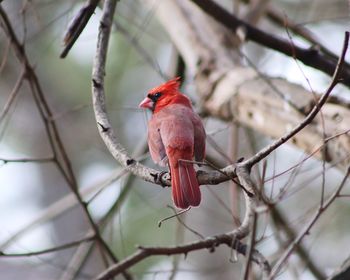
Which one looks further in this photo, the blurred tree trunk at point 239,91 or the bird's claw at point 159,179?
the blurred tree trunk at point 239,91

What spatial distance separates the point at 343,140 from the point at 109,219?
1.69 meters

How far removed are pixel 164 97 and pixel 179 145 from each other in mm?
1055

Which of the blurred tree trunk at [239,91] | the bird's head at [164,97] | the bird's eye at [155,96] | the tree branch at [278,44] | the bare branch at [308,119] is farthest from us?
the bird's eye at [155,96]

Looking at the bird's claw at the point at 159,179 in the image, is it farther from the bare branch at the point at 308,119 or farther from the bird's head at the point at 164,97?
the bird's head at the point at 164,97

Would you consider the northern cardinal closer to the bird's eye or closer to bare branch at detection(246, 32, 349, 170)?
the bird's eye

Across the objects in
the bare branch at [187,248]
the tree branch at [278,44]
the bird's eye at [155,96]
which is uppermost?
the bird's eye at [155,96]

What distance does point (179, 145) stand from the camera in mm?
3428

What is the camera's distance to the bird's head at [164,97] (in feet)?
14.3

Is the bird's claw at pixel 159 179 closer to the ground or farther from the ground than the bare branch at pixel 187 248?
farther from the ground

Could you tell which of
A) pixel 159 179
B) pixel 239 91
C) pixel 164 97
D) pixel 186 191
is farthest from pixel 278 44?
pixel 159 179

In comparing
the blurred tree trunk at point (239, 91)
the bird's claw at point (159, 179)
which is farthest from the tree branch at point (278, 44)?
the bird's claw at point (159, 179)

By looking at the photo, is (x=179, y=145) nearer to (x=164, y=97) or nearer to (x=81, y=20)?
(x=81, y=20)

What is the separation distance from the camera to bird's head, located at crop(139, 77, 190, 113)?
4.36 meters

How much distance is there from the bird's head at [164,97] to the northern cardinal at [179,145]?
0.45 feet
